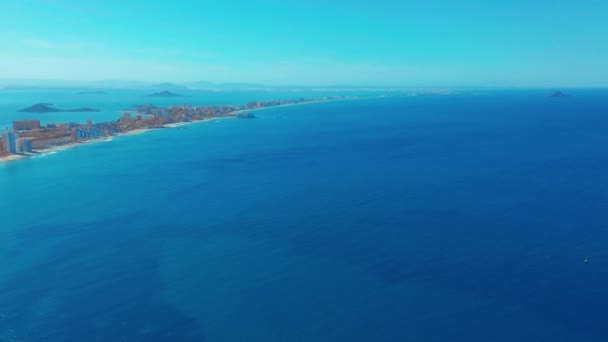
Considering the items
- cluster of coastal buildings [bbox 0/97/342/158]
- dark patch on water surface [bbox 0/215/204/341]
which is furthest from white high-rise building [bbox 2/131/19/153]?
dark patch on water surface [bbox 0/215/204/341]

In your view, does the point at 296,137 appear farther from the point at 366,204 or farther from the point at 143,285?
the point at 143,285

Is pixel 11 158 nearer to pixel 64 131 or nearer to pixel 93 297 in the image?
pixel 64 131

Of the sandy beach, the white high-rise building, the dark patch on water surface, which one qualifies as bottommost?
the dark patch on water surface

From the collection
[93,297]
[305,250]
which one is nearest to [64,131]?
[93,297]

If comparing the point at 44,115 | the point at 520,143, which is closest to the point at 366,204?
the point at 520,143

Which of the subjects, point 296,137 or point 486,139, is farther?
point 296,137

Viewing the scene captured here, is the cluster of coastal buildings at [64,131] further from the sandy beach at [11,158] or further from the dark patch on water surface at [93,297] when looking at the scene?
the dark patch on water surface at [93,297]

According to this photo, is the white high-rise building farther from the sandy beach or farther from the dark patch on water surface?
the dark patch on water surface

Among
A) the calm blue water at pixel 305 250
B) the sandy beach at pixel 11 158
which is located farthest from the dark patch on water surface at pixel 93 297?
the sandy beach at pixel 11 158
